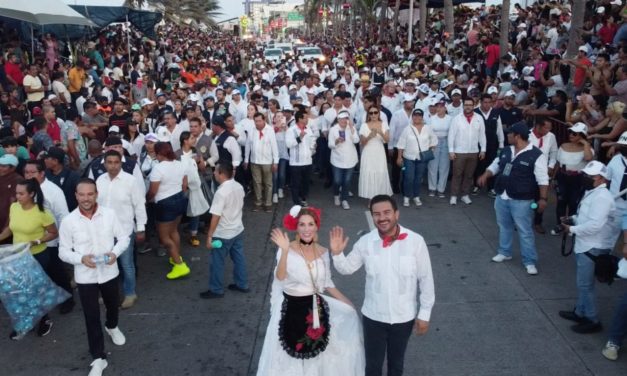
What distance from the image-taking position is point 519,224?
6.82 metres

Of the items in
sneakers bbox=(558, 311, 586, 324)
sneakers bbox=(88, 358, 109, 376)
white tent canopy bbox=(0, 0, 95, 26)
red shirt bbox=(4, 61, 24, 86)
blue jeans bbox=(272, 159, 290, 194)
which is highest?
white tent canopy bbox=(0, 0, 95, 26)

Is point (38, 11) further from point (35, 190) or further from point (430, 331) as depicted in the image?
point (430, 331)

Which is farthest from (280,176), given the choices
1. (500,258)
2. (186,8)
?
(186,8)

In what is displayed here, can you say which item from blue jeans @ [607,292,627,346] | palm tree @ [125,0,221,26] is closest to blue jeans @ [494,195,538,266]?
blue jeans @ [607,292,627,346]

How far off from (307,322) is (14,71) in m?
12.4

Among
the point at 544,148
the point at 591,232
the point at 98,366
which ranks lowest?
the point at 98,366

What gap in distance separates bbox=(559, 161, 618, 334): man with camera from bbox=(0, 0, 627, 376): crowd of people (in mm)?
13

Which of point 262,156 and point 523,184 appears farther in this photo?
point 262,156

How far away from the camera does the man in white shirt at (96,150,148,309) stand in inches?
233

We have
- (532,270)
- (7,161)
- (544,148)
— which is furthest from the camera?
(544,148)

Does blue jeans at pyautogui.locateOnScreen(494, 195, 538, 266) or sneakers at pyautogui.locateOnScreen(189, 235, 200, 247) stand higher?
blue jeans at pyautogui.locateOnScreen(494, 195, 538, 266)

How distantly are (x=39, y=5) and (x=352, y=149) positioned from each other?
811 centimetres

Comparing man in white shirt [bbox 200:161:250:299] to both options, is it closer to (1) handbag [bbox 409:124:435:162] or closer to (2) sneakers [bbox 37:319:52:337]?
(2) sneakers [bbox 37:319:52:337]

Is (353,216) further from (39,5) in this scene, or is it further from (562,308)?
(39,5)
